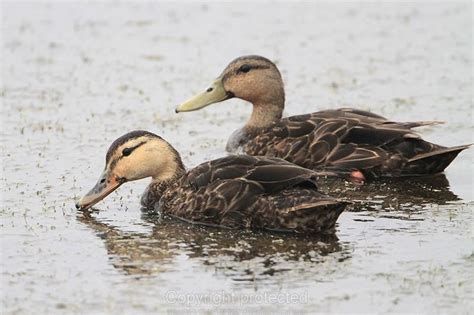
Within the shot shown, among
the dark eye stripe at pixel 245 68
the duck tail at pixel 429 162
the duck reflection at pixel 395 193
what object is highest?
the dark eye stripe at pixel 245 68

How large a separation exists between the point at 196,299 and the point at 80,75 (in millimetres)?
10145

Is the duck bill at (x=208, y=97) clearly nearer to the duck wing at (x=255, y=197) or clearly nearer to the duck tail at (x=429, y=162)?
the duck tail at (x=429, y=162)

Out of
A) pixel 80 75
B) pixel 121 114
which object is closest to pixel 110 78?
pixel 80 75

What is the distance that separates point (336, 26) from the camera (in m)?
22.2

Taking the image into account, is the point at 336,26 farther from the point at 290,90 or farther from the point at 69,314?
the point at 69,314

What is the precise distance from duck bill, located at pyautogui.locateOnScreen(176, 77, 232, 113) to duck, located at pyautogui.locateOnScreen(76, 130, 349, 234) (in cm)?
267

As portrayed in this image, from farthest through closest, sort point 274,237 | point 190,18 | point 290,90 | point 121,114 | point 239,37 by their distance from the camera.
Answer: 1. point 190,18
2. point 239,37
3. point 290,90
4. point 121,114
5. point 274,237

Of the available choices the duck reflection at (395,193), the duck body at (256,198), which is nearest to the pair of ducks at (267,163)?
the duck body at (256,198)

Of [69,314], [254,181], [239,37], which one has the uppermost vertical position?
[239,37]

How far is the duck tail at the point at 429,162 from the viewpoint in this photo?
13.1 m

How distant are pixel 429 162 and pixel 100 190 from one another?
12.4 feet

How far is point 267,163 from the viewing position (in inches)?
442

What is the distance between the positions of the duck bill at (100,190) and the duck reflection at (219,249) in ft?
1.44

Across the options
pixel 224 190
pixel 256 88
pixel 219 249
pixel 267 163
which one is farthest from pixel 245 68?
pixel 219 249
